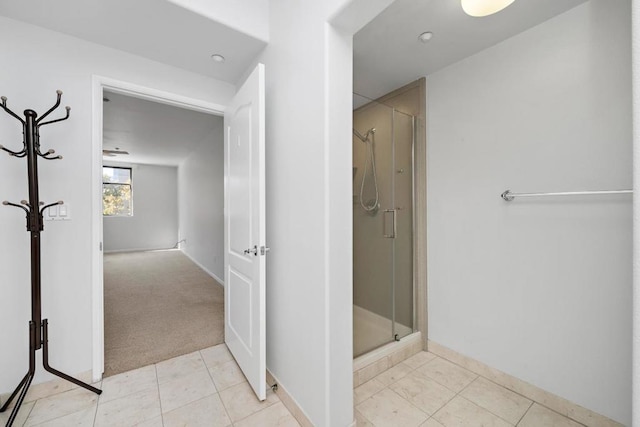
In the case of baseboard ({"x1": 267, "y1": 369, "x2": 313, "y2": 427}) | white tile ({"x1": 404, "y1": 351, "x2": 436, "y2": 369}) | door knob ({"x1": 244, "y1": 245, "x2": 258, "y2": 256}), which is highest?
door knob ({"x1": 244, "y1": 245, "x2": 258, "y2": 256})

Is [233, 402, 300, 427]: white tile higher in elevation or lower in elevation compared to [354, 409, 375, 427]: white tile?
higher

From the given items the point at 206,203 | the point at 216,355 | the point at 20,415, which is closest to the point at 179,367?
the point at 216,355

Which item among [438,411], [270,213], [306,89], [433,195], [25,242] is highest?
[306,89]

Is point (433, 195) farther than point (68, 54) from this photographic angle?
Yes

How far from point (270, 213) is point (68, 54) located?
1713 millimetres

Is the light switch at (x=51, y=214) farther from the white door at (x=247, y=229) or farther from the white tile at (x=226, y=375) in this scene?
the white tile at (x=226, y=375)

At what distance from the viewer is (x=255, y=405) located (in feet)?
5.32

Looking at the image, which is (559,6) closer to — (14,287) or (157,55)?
(157,55)

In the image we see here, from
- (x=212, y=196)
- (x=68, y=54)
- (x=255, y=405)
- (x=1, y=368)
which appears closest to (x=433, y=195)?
(x=255, y=405)

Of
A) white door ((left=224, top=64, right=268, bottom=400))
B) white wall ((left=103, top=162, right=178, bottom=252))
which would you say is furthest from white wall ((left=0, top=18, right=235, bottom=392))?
white wall ((left=103, top=162, right=178, bottom=252))

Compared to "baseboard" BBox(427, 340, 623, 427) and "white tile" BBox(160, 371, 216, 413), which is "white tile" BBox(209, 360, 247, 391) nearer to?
"white tile" BBox(160, 371, 216, 413)

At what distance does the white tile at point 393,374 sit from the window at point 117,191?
8.11m

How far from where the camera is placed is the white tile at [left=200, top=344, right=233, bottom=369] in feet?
6.89

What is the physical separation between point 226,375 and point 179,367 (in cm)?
41
